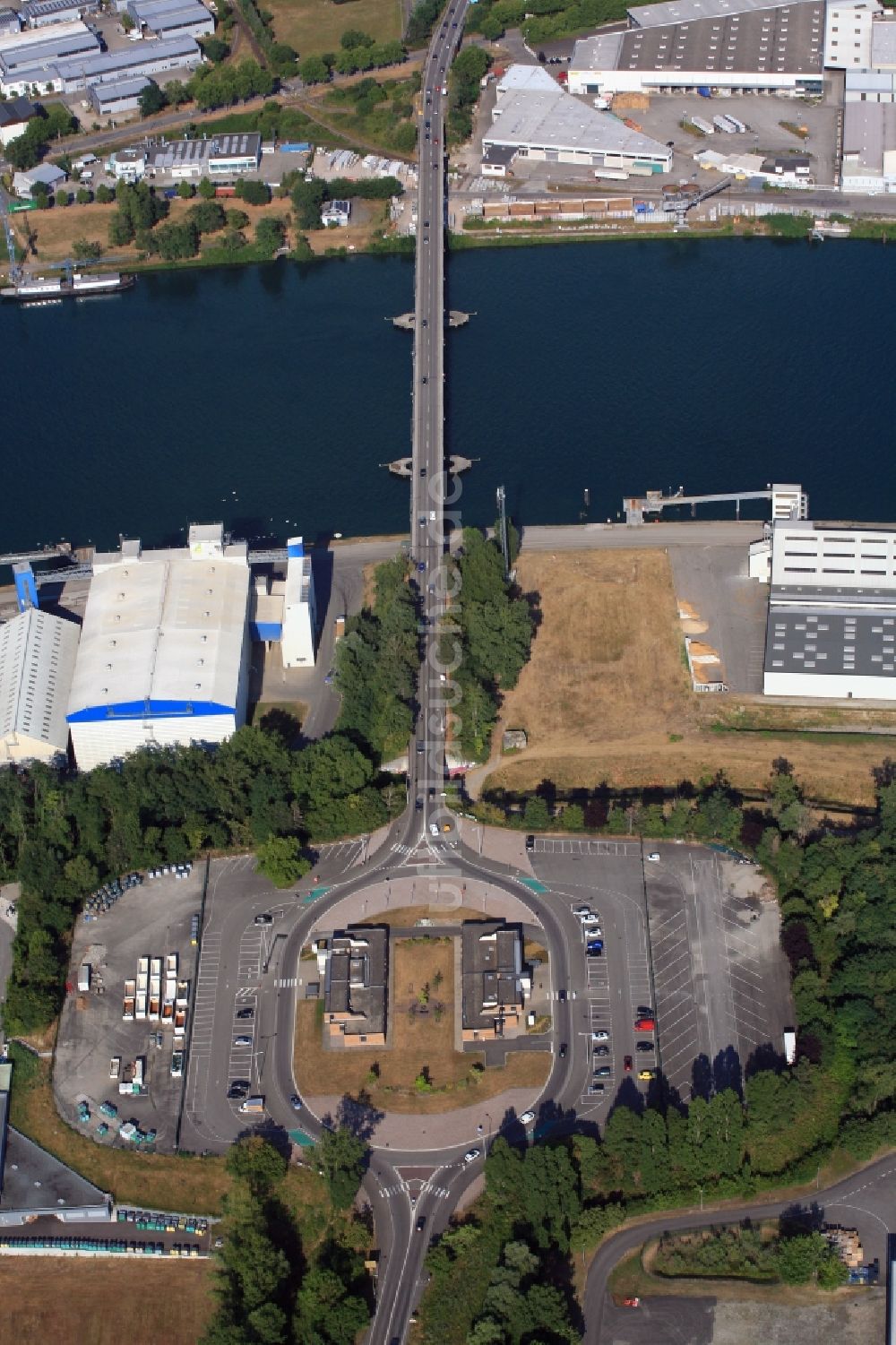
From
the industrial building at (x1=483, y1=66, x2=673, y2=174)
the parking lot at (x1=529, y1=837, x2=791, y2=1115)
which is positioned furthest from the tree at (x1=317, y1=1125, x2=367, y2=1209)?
the industrial building at (x1=483, y1=66, x2=673, y2=174)

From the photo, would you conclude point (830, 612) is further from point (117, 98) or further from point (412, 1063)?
point (117, 98)

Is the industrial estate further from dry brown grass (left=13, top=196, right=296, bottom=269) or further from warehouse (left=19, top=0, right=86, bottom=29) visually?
warehouse (left=19, top=0, right=86, bottom=29)

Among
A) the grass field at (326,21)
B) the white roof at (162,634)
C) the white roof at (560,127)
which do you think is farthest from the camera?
the grass field at (326,21)

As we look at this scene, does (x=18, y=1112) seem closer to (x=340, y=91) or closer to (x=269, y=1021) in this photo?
(x=269, y=1021)

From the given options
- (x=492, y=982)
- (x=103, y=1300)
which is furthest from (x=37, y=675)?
(x=103, y=1300)

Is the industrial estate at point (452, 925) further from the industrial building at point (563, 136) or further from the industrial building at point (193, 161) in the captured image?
the industrial building at point (193, 161)

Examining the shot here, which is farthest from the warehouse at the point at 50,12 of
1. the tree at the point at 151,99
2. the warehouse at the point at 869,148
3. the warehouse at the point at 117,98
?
the warehouse at the point at 869,148
